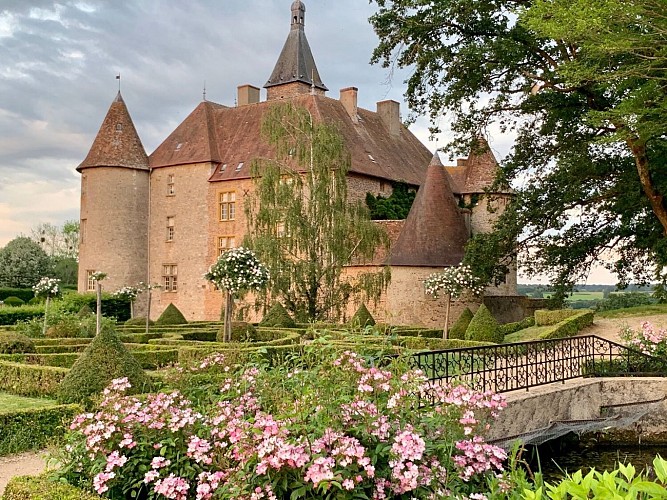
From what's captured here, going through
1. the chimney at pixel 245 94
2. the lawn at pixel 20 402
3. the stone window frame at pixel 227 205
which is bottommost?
the lawn at pixel 20 402

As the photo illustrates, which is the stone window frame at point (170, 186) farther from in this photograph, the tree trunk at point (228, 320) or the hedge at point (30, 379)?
the hedge at point (30, 379)

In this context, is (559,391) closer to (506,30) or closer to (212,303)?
(506,30)

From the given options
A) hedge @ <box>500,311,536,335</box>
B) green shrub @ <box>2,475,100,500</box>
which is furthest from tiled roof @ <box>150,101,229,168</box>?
green shrub @ <box>2,475,100,500</box>

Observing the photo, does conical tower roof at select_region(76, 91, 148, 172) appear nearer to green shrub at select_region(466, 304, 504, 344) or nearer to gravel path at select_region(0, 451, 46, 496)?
green shrub at select_region(466, 304, 504, 344)

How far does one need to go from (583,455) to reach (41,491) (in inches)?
289

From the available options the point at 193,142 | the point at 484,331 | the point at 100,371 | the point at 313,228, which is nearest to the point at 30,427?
the point at 100,371

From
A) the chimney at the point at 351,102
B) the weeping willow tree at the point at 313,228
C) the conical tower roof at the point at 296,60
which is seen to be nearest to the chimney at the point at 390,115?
the chimney at the point at 351,102

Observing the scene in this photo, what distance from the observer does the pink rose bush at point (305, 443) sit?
393cm

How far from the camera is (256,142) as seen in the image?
104 ft

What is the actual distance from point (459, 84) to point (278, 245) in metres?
6.91

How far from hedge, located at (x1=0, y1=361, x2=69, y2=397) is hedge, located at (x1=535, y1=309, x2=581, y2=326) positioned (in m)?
12.0

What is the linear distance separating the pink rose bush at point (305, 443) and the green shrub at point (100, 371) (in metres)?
3.25

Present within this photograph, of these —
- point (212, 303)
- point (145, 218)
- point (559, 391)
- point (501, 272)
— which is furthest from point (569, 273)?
point (145, 218)

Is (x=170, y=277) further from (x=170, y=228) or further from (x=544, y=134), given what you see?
(x=544, y=134)
